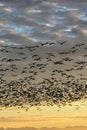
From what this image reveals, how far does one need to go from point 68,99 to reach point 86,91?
16.9ft

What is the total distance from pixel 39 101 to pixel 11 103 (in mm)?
5434

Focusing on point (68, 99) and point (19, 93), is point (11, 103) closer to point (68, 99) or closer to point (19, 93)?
point (19, 93)

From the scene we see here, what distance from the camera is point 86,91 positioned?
85312 millimetres

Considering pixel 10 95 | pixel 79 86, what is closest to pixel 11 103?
pixel 10 95

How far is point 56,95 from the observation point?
88.2 meters

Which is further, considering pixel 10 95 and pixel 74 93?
pixel 10 95

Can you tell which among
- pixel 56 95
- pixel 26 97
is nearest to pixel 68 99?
pixel 56 95

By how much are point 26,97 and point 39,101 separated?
265 cm

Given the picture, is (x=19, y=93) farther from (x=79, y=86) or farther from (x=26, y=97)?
(x=79, y=86)

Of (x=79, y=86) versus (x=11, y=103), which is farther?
(x=11, y=103)

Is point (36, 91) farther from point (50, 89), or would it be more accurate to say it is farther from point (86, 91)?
point (86, 91)

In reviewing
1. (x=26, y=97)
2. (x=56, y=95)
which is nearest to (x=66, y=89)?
(x=56, y=95)

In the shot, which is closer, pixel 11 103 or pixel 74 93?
pixel 74 93

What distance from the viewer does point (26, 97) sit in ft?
296
